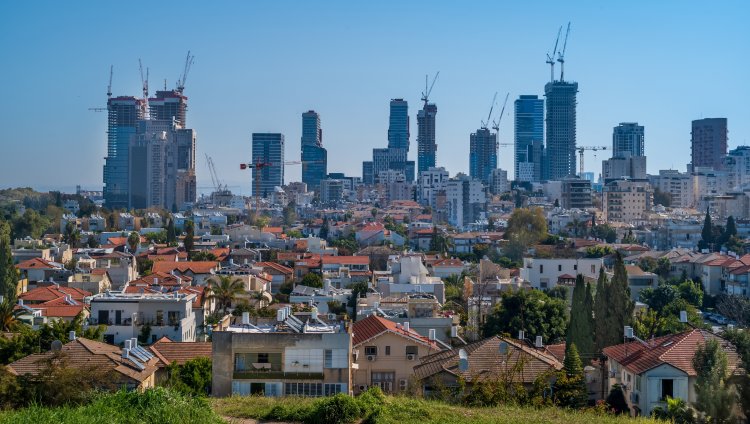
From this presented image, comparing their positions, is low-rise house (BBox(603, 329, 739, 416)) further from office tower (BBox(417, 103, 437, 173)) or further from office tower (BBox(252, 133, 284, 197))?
office tower (BBox(417, 103, 437, 173))

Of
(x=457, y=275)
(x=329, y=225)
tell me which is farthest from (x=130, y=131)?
(x=457, y=275)

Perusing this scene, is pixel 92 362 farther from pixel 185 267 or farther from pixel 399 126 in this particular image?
pixel 399 126

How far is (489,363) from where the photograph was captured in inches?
676

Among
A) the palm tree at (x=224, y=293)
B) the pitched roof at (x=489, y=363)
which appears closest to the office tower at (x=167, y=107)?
the palm tree at (x=224, y=293)

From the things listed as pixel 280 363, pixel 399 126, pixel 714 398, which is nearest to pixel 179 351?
pixel 280 363

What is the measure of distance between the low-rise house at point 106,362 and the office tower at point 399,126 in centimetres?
17611

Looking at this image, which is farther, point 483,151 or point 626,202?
point 483,151

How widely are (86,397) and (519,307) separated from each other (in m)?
15.3

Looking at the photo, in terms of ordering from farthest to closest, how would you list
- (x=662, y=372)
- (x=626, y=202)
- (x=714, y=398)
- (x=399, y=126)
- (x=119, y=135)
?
(x=399, y=126)
(x=119, y=135)
(x=626, y=202)
(x=662, y=372)
(x=714, y=398)

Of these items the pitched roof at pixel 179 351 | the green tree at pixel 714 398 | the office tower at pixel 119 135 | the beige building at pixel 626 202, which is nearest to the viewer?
the green tree at pixel 714 398

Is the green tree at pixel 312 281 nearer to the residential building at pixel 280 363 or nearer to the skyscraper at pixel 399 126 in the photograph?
the residential building at pixel 280 363

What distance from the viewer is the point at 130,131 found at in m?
157

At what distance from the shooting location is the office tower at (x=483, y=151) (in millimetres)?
173625

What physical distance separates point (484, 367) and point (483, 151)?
15998cm
